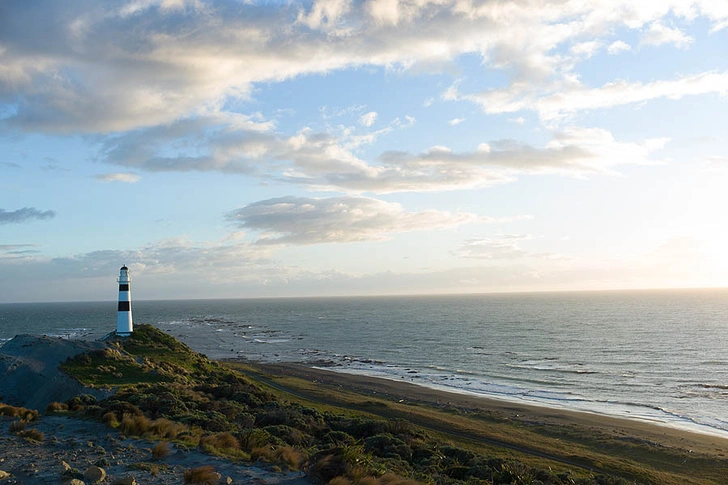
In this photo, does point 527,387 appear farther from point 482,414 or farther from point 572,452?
point 572,452

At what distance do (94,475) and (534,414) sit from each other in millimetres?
31386

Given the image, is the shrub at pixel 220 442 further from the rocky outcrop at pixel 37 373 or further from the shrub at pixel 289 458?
the rocky outcrop at pixel 37 373

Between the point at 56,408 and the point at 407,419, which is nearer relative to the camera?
the point at 56,408

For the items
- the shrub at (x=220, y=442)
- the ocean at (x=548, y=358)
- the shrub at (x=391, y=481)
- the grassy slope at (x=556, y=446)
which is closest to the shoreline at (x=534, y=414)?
the grassy slope at (x=556, y=446)

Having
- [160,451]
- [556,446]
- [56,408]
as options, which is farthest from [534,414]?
[160,451]

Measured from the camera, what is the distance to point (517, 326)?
111562 mm

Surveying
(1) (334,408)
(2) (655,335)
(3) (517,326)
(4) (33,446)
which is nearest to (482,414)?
(1) (334,408)

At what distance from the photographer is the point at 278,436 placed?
16.4 metres

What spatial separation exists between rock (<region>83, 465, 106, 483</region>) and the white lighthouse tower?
103 ft

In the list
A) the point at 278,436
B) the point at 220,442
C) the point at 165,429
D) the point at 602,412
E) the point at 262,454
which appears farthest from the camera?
the point at 602,412

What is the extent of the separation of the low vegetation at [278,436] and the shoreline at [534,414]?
8.28 meters

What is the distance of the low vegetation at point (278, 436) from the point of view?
1198cm

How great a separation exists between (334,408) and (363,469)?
22.4m

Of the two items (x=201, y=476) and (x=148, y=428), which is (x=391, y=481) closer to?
(x=201, y=476)
